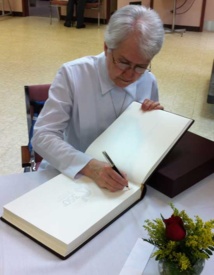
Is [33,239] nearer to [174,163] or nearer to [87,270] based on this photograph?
[87,270]

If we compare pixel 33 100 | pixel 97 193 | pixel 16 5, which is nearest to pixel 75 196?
pixel 97 193

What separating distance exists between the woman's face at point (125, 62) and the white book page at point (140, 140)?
0.12 metres

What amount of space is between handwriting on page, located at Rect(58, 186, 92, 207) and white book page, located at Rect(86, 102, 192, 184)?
140 millimetres

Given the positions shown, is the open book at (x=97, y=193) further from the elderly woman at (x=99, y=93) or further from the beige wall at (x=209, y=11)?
the beige wall at (x=209, y=11)

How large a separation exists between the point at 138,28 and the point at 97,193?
506mm

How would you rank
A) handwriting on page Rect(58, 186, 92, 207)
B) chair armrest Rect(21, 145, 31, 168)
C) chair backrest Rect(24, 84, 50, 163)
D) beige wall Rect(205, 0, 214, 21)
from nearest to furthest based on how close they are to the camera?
handwriting on page Rect(58, 186, 92, 207) → chair armrest Rect(21, 145, 31, 168) → chair backrest Rect(24, 84, 50, 163) → beige wall Rect(205, 0, 214, 21)

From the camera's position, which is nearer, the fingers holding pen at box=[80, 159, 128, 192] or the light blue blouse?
the fingers holding pen at box=[80, 159, 128, 192]

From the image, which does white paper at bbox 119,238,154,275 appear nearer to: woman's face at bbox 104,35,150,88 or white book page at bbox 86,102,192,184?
white book page at bbox 86,102,192,184

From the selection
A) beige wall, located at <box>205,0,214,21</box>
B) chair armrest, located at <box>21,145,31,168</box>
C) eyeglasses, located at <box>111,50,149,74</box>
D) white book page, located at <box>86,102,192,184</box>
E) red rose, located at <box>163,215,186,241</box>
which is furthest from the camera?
beige wall, located at <box>205,0,214,21</box>

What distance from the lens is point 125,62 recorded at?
1167 millimetres

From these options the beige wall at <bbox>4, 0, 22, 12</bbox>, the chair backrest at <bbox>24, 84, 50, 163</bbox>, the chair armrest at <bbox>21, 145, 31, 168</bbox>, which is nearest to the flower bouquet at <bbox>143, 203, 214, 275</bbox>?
the chair armrest at <bbox>21, 145, 31, 168</bbox>

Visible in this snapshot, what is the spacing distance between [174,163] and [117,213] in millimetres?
252

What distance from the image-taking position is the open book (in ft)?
2.75

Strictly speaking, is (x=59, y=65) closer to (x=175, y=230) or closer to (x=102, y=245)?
(x=102, y=245)
